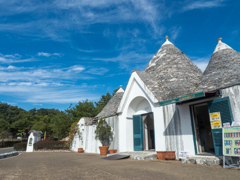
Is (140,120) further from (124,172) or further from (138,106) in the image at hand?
(124,172)

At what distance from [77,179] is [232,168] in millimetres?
4913

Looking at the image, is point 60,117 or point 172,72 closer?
point 172,72

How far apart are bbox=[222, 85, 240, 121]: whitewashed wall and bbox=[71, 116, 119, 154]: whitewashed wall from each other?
7349 millimetres

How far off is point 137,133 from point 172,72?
470 cm

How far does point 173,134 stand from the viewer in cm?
773

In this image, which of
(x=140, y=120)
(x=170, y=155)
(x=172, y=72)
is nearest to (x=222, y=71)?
(x=172, y=72)

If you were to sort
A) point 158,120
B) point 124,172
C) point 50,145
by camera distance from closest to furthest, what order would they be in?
point 124,172 < point 158,120 < point 50,145

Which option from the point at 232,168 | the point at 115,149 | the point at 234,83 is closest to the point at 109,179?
the point at 232,168

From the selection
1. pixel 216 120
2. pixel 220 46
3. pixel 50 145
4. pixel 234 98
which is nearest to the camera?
pixel 234 98

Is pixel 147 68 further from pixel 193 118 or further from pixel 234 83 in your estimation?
pixel 234 83

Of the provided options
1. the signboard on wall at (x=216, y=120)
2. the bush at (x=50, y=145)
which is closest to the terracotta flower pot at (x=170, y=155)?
the signboard on wall at (x=216, y=120)

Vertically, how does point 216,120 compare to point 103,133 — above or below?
above

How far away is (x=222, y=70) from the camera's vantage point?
25.2ft

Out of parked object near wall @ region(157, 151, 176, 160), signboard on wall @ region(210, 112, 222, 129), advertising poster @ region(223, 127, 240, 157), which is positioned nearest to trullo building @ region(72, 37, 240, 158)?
signboard on wall @ region(210, 112, 222, 129)
